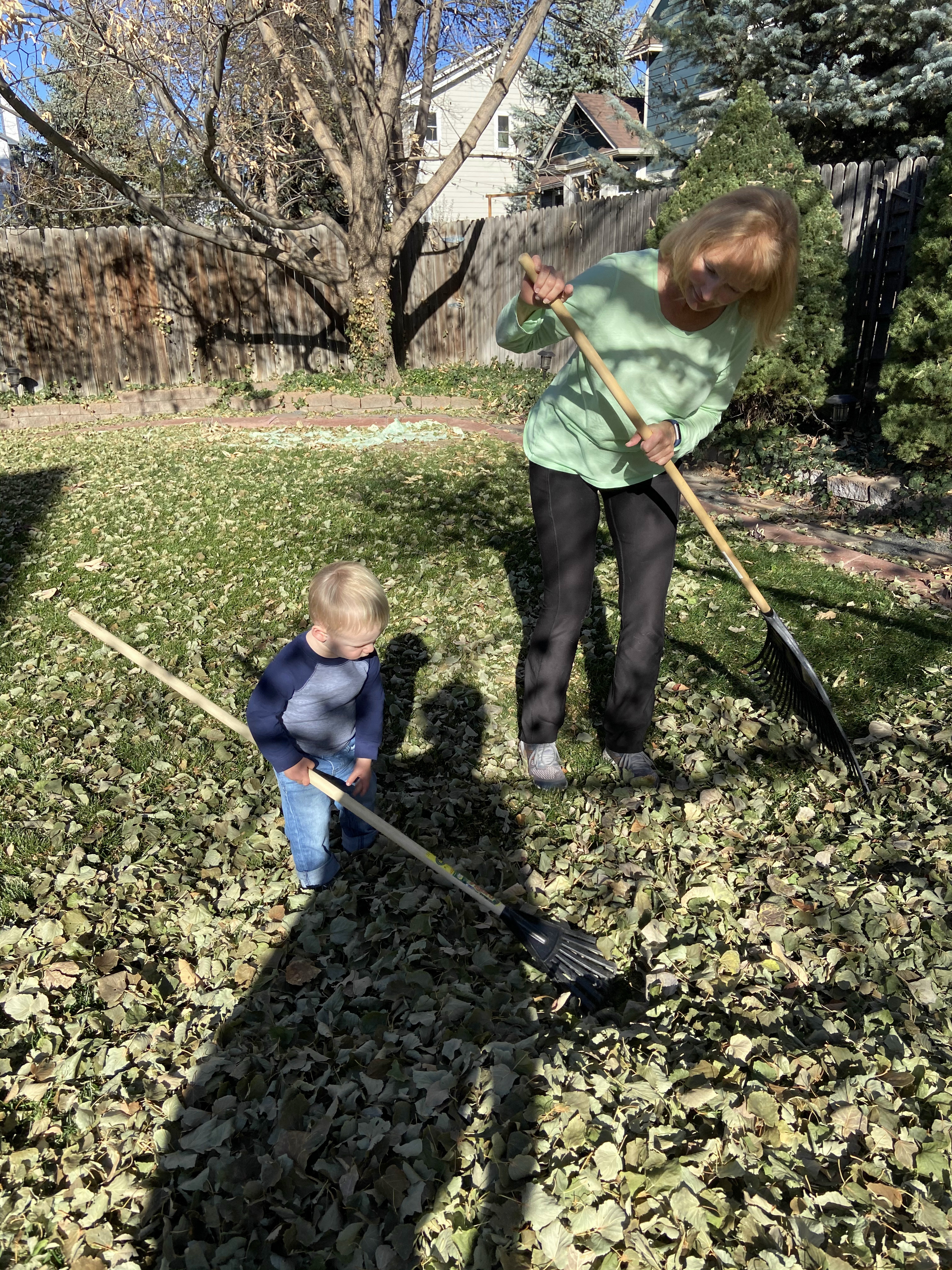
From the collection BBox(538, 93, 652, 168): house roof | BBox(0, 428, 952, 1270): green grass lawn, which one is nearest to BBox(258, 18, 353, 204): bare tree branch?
BBox(0, 428, 952, 1270): green grass lawn

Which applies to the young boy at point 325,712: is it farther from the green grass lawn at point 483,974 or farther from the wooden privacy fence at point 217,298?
the wooden privacy fence at point 217,298

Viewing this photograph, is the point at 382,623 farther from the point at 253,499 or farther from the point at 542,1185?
the point at 253,499

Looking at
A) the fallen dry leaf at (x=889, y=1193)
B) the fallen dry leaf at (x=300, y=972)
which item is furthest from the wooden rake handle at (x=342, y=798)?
the fallen dry leaf at (x=889, y=1193)

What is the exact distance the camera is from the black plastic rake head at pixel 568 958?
2.53 metres

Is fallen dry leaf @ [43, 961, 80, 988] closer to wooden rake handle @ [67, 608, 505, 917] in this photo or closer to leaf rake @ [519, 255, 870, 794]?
wooden rake handle @ [67, 608, 505, 917]

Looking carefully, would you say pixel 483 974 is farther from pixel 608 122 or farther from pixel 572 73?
pixel 572 73

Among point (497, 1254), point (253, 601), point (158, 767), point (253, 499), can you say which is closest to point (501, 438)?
point (253, 499)

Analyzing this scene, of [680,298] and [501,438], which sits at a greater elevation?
[680,298]

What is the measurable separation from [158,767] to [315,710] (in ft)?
4.27

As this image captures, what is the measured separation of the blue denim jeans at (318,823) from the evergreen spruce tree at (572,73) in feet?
65.7

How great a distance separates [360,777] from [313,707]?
290mm

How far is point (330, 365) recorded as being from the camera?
13.2 metres

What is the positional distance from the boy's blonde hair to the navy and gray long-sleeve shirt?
0.50ft

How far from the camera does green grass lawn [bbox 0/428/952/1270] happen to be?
6.52 ft
